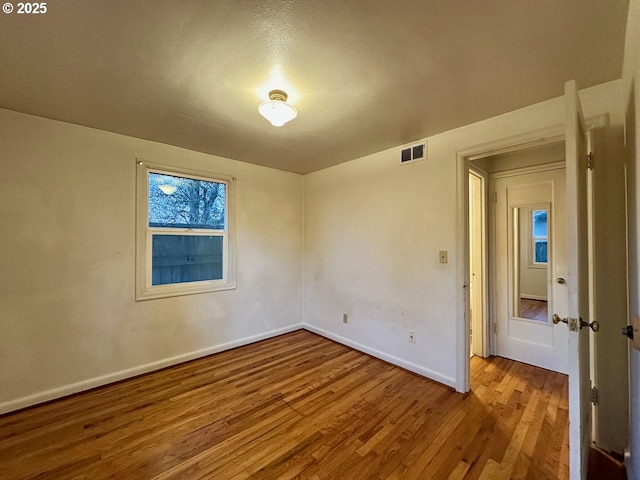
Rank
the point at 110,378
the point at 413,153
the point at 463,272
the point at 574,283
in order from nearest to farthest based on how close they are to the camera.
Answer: the point at 574,283 → the point at 463,272 → the point at 110,378 → the point at 413,153

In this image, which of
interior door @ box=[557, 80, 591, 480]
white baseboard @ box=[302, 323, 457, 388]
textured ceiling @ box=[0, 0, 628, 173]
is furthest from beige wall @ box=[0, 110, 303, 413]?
interior door @ box=[557, 80, 591, 480]

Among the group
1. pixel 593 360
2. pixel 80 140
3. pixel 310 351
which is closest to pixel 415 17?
pixel 593 360

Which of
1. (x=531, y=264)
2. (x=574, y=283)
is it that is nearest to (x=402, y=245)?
(x=531, y=264)

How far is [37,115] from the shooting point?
220 cm

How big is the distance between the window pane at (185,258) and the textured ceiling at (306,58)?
125 cm

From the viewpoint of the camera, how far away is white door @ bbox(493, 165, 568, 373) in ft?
8.76

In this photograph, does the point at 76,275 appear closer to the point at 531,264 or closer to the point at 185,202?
the point at 185,202

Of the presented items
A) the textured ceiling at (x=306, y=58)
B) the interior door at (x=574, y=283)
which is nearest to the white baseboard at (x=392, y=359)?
the interior door at (x=574, y=283)

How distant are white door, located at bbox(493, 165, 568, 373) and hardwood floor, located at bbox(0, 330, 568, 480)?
0.26 metres

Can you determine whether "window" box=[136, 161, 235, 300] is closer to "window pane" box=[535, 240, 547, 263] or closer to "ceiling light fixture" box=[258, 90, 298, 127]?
"ceiling light fixture" box=[258, 90, 298, 127]

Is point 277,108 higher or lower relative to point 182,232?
higher

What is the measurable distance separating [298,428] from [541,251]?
2920 millimetres

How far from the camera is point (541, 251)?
2818mm

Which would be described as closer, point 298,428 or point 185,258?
point 298,428
